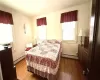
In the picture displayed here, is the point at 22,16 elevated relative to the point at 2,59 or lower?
elevated

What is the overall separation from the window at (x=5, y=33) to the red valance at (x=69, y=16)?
2.58 metres

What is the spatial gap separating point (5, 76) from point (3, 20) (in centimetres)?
213

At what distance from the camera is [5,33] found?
8.66 ft

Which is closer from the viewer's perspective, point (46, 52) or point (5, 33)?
point (46, 52)

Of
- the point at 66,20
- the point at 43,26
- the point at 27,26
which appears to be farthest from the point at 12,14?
the point at 66,20

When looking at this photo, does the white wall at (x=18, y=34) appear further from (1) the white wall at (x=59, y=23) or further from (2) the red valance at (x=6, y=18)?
(1) the white wall at (x=59, y=23)

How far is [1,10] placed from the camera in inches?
95.7

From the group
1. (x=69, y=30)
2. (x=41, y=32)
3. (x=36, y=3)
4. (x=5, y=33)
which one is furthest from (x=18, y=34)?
(x=69, y=30)

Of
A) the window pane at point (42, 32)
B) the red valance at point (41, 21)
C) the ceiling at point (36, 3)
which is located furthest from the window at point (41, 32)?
the ceiling at point (36, 3)

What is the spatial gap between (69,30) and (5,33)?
3.04 metres

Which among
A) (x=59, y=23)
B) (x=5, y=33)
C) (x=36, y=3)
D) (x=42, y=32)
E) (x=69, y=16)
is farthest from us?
(x=42, y=32)

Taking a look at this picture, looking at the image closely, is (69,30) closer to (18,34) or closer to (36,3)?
(36,3)

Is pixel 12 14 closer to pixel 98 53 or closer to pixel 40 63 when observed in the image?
pixel 40 63

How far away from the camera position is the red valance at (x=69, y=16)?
9.69 ft
